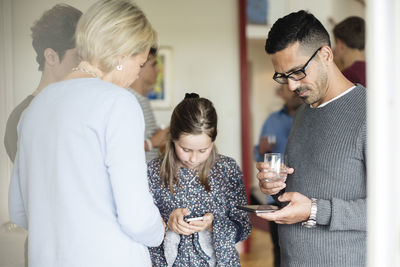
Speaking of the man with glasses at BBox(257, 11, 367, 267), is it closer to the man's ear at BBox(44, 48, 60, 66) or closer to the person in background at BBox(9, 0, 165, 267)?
the person in background at BBox(9, 0, 165, 267)

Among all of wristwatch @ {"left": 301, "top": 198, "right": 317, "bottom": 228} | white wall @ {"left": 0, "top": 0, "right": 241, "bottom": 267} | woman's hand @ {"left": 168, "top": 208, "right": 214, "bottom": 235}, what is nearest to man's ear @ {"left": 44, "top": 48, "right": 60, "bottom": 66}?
woman's hand @ {"left": 168, "top": 208, "right": 214, "bottom": 235}

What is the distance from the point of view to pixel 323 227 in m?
1.78

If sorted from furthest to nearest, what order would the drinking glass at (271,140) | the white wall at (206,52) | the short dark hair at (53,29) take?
the white wall at (206,52), the drinking glass at (271,140), the short dark hair at (53,29)

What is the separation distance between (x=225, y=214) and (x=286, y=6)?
310 centimetres

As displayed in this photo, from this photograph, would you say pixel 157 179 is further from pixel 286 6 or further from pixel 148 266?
pixel 286 6

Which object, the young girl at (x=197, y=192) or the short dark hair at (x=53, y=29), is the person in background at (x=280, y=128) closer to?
the young girl at (x=197, y=192)

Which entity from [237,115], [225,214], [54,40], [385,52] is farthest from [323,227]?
[237,115]

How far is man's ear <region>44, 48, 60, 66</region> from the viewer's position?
1797 millimetres

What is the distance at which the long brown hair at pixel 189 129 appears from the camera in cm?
207

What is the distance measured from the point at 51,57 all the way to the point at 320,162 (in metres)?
1.15

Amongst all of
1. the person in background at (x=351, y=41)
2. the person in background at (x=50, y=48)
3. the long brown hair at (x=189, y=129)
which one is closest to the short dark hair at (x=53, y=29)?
the person in background at (x=50, y=48)

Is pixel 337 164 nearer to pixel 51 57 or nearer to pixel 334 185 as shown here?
pixel 334 185

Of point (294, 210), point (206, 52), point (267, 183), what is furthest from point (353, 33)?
point (206, 52)

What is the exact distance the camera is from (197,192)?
2.07 metres
